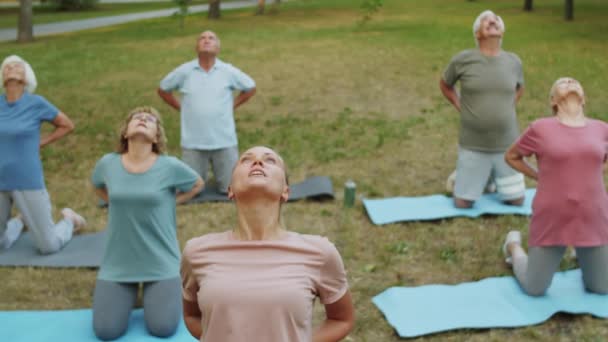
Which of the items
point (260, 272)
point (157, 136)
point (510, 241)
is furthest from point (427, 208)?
point (260, 272)

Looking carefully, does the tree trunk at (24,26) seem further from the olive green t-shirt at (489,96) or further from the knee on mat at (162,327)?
the knee on mat at (162,327)

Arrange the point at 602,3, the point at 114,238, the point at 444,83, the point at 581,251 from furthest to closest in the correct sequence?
the point at 602,3, the point at 444,83, the point at 581,251, the point at 114,238

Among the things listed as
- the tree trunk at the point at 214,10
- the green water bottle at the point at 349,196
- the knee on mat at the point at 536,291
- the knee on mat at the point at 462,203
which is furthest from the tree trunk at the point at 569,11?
the knee on mat at the point at 536,291

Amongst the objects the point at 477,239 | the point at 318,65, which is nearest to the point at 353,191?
the point at 477,239

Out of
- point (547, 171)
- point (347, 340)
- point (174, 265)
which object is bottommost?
point (347, 340)

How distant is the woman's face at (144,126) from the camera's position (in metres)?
4.66

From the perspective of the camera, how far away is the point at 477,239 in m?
6.48

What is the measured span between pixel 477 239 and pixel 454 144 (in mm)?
3439

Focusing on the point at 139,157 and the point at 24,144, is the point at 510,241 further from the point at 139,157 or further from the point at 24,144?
the point at 24,144

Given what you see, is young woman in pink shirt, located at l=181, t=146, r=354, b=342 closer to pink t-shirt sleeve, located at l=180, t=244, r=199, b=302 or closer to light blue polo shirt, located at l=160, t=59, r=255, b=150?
pink t-shirt sleeve, located at l=180, t=244, r=199, b=302

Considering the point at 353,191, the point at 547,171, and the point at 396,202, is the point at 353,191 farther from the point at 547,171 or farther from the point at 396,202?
the point at 547,171

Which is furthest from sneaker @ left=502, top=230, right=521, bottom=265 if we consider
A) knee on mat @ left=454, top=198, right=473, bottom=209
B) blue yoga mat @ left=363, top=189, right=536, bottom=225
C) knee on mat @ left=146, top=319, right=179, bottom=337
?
knee on mat @ left=146, top=319, right=179, bottom=337

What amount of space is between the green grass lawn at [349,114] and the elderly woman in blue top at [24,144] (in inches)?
20.1

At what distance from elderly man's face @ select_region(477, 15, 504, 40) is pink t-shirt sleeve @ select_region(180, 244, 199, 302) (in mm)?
5009
